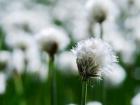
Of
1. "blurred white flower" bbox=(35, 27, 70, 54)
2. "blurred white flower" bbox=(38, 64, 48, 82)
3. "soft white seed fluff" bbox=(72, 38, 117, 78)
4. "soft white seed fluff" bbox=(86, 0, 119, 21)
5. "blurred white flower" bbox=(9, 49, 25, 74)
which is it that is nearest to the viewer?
"soft white seed fluff" bbox=(72, 38, 117, 78)

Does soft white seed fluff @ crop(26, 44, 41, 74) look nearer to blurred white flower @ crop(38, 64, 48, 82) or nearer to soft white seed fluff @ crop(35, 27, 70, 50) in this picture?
blurred white flower @ crop(38, 64, 48, 82)

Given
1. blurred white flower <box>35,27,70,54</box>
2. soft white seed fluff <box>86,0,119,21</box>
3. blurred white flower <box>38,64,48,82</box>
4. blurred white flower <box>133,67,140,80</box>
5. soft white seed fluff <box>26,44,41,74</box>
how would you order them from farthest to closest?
blurred white flower <box>133,67,140,80</box> → blurred white flower <box>38,64,48,82</box> → soft white seed fluff <box>26,44,41,74</box> → soft white seed fluff <box>86,0,119,21</box> → blurred white flower <box>35,27,70,54</box>

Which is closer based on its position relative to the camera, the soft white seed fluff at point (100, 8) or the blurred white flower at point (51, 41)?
the blurred white flower at point (51, 41)

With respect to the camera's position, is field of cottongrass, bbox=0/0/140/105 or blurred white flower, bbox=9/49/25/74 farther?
blurred white flower, bbox=9/49/25/74

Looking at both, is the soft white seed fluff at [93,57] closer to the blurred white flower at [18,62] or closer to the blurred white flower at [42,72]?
the blurred white flower at [18,62]

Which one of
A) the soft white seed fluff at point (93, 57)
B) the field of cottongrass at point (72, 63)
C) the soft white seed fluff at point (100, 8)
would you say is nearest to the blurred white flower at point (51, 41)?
the field of cottongrass at point (72, 63)

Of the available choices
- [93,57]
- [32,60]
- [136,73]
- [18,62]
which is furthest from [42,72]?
[93,57]

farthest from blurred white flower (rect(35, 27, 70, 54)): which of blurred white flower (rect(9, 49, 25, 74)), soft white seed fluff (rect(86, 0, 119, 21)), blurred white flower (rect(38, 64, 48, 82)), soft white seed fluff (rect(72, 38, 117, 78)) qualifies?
blurred white flower (rect(38, 64, 48, 82))

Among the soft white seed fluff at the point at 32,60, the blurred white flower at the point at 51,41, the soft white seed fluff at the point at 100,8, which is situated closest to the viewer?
the blurred white flower at the point at 51,41
